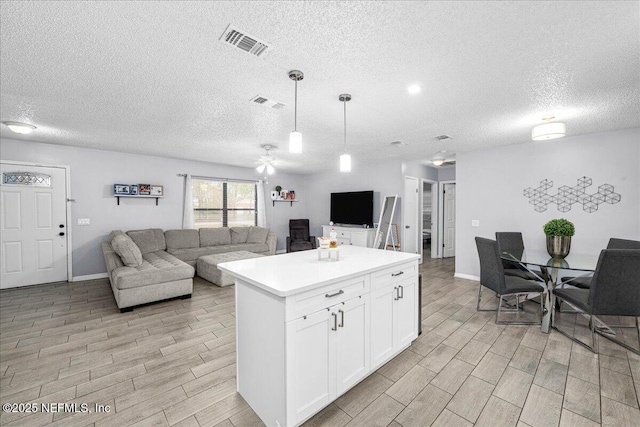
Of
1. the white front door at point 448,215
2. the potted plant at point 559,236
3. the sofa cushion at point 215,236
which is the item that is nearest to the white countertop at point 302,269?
the potted plant at point 559,236

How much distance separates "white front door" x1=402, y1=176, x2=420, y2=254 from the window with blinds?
397 centimetres

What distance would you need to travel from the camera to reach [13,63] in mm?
2031

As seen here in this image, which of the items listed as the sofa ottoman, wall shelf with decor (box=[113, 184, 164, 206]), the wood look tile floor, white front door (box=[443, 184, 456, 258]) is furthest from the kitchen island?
white front door (box=[443, 184, 456, 258])

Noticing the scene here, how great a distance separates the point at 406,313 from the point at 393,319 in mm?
232

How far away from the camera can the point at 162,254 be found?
5.14m

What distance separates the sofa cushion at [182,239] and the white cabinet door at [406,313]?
4967 mm

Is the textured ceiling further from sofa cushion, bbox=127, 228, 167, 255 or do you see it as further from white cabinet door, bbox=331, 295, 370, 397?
sofa cushion, bbox=127, 228, 167, 255

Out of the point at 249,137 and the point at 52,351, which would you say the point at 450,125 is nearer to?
the point at 249,137

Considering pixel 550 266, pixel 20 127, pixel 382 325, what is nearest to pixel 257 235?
pixel 20 127

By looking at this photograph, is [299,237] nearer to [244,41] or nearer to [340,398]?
[340,398]

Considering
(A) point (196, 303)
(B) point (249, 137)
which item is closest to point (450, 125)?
(B) point (249, 137)

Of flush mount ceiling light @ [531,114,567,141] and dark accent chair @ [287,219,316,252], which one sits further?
dark accent chair @ [287,219,316,252]

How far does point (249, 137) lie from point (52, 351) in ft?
10.9

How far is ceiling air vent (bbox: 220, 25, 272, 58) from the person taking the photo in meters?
1.67
